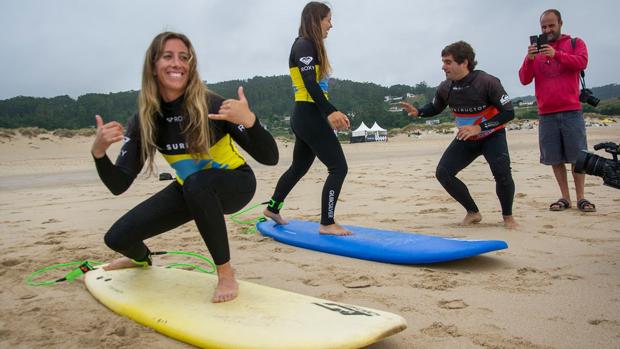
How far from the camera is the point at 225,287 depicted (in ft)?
7.84

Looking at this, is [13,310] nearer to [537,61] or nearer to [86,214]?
[86,214]

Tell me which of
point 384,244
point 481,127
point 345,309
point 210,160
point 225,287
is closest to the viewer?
point 345,309

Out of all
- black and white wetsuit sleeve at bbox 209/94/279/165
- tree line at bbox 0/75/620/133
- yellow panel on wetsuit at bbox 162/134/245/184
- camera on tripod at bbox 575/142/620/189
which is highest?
tree line at bbox 0/75/620/133

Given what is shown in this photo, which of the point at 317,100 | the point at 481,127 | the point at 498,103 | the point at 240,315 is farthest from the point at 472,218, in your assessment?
the point at 240,315

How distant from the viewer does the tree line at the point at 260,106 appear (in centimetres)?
3164

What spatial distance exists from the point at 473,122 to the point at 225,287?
2.81 meters

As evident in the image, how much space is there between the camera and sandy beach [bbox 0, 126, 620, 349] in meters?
1.99

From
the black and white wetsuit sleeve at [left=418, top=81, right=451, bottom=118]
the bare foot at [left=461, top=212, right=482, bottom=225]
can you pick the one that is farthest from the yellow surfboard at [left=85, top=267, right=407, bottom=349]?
the black and white wetsuit sleeve at [left=418, top=81, right=451, bottom=118]

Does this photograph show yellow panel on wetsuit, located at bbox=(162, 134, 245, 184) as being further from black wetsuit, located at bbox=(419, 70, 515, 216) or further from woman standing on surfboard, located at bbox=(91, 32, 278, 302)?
black wetsuit, located at bbox=(419, 70, 515, 216)

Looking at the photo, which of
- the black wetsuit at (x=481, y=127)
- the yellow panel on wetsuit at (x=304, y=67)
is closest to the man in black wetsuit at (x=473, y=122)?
the black wetsuit at (x=481, y=127)

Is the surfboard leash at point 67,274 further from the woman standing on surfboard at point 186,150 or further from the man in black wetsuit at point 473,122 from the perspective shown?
the man in black wetsuit at point 473,122

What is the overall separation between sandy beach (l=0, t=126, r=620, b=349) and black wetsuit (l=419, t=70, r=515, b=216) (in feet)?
1.12

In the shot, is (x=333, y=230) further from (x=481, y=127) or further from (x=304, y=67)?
→ (x=481, y=127)

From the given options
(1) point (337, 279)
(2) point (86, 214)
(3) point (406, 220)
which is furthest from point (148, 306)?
(2) point (86, 214)
